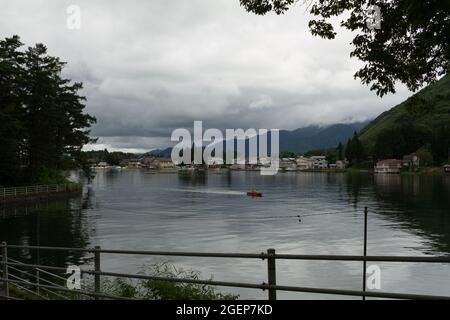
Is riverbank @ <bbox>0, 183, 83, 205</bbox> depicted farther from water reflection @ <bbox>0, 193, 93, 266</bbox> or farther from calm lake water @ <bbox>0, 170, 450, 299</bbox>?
calm lake water @ <bbox>0, 170, 450, 299</bbox>

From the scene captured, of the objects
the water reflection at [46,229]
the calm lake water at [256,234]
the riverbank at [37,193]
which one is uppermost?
the riverbank at [37,193]

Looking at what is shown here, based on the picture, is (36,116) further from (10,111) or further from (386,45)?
(386,45)

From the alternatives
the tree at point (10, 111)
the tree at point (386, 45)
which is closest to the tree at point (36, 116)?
the tree at point (10, 111)

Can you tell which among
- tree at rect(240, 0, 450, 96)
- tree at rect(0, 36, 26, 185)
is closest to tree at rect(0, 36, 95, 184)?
tree at rect(0, 36, 26, 185)

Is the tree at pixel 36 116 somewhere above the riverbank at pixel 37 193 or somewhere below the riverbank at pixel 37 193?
above

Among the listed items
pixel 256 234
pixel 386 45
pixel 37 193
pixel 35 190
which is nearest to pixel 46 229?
pixel 256 234

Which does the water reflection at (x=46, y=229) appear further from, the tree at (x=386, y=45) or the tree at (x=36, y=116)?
the tree at (x=386, y=45)

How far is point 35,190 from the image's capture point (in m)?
71.1

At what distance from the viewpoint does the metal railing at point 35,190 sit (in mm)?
64188

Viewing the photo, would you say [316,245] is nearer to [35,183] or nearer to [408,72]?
[408,72]

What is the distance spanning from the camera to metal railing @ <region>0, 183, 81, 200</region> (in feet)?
211

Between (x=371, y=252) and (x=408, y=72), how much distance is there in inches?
1141

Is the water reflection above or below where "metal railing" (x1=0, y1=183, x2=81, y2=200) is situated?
below
